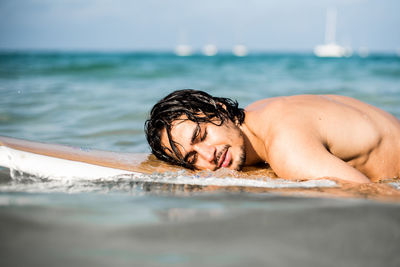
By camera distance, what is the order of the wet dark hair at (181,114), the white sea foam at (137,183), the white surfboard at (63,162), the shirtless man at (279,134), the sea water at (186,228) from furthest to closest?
the wet dark hair at (181,114)
the white surfboard at (63,162)
the shirtless man at (279,134)
the white sea foam at (137,183)
the sea water at (186,228)

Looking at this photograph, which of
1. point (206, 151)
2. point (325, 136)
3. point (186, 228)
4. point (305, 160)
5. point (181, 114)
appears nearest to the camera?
point (186, 228)

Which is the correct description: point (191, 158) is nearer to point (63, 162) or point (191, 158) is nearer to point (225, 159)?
point (225, 159)

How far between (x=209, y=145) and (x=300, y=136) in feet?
2.06

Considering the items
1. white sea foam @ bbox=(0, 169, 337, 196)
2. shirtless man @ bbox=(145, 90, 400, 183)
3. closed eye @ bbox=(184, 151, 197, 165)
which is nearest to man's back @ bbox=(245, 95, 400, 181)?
shirtless man @ bbox=(145, 90, 400, 183)

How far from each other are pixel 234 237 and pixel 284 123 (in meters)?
1.16

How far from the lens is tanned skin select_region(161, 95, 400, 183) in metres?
2.23

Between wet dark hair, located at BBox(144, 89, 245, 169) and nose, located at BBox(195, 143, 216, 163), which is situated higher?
wet dark hair, located at BBox(144, 89, 245, 169)

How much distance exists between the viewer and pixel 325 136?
2.33 metres

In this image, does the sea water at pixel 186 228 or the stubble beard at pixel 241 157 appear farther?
the stubble beard at pixel 241 157

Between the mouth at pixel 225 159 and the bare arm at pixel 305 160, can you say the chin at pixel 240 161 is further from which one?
the bare arm at pixel 305 160

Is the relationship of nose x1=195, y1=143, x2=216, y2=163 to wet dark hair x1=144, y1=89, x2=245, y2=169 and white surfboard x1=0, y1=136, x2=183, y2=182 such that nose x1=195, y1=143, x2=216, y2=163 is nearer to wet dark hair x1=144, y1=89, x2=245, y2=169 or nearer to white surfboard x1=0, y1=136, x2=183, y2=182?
wet dark hair x1=144, y1=89, x2=245, y2=169

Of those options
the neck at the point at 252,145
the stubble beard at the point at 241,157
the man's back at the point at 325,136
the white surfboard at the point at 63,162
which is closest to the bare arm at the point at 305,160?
the man's back at the point at 325,136

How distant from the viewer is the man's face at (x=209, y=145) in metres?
2.49

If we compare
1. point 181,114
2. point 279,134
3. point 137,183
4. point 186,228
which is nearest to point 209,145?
point 181,114
